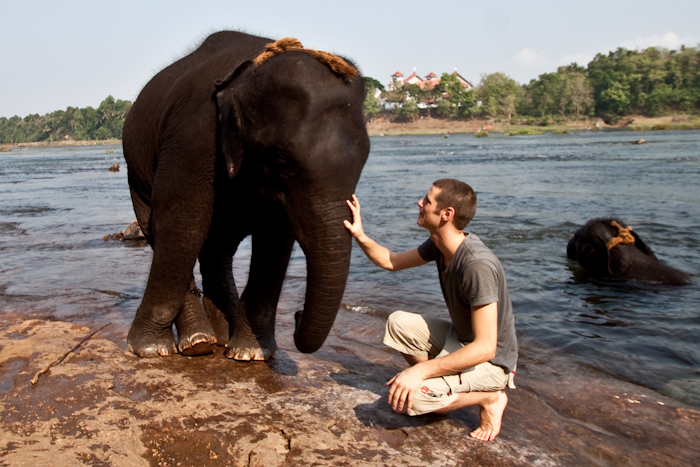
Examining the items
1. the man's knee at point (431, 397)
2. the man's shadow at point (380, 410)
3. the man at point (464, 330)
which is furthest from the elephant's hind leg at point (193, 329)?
the man's knee at point (431, 397)

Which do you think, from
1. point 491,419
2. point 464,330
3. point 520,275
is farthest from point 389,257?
point 520,275

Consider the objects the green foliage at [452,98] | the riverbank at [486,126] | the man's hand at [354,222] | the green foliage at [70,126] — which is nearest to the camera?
the man's hand at [354,222]

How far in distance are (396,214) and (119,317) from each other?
9766mm

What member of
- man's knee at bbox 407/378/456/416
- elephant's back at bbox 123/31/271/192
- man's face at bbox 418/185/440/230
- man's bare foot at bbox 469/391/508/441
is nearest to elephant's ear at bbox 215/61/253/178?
elephant's back at bbox 123/31/271/192

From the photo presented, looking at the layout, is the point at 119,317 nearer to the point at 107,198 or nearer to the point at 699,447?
the point at 699,447

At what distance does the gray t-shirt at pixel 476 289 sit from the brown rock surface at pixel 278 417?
1.64 feet

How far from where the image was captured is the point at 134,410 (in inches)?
140

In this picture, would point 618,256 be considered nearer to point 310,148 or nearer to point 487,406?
point 487,406

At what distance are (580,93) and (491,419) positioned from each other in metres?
Answer: 122

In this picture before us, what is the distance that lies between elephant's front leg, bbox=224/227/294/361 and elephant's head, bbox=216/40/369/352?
84cm

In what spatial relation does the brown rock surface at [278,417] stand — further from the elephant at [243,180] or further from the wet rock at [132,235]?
the wet rock at [132,235]

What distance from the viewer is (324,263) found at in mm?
3613

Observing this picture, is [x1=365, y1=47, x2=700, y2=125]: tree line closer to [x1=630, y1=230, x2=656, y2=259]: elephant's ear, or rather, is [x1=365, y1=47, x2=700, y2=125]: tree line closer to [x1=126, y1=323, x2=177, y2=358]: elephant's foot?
[x1=630, y1=230, x2=656, y2=259]: elephant's ear

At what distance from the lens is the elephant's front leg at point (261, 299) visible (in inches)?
184
